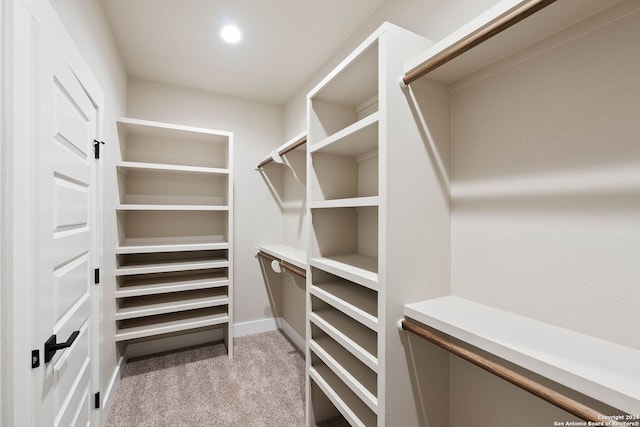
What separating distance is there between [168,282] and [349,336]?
1830mm

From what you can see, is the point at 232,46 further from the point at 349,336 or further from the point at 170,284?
the point at 349,336

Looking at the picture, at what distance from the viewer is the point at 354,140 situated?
4.39ft

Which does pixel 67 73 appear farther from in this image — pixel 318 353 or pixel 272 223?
pixel 272 223

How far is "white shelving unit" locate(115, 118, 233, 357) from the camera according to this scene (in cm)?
215

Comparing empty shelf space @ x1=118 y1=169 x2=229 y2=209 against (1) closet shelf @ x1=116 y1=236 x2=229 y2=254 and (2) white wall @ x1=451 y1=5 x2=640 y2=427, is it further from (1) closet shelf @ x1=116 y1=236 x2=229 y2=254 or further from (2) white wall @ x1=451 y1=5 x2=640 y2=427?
(2) white wall @ x1=451 y1=5 x2=640 y2=427

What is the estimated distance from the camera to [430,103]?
1108 millimetres

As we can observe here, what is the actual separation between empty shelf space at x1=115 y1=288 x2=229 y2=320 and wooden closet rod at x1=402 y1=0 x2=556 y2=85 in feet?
7.49

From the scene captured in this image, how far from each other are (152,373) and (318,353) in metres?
1.63

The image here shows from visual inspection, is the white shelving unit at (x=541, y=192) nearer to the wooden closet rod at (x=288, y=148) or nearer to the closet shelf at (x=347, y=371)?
the closet shelf at (x=347, y=371)

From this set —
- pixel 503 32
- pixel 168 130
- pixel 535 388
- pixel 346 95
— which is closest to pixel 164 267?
pixel 168 130

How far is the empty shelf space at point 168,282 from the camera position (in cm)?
212

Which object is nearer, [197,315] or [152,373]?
[152,373]

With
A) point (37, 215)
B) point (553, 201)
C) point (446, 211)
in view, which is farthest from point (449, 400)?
point (37, 215)

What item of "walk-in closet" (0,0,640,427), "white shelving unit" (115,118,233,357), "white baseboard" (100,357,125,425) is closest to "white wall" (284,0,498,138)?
"walk-in closet" (0,0,640,427)
